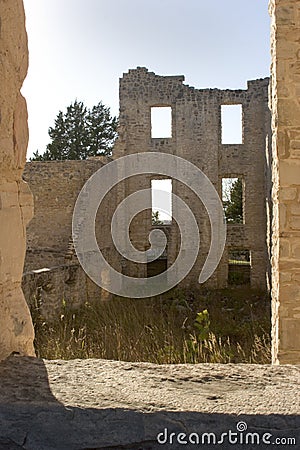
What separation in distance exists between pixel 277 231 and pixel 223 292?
40.6 feet

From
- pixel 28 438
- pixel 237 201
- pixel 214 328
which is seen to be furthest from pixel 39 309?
pixel 237 201

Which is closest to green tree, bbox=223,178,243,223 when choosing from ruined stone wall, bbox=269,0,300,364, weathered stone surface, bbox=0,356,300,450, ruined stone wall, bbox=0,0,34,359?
ruined stone wall, bbox=269,0,300,364

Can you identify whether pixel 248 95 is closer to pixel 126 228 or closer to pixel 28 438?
pixel 126 228

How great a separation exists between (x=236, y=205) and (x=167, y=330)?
16.1 metres

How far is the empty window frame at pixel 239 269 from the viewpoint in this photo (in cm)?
1816

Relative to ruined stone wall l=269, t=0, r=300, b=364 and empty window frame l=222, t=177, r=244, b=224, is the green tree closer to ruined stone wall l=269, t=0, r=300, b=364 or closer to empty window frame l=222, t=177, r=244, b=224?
empty window frame l=222, t=177, r=244, b=224

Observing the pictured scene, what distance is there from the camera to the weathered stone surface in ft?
5.52

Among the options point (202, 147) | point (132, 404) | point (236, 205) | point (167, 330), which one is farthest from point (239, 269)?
point (132, 404)

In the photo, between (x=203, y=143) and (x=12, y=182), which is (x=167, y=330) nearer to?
(x=12, y=182)

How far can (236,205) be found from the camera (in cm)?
2339

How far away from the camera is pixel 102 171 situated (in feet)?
51.1

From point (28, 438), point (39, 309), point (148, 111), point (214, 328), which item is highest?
point (148, 111)

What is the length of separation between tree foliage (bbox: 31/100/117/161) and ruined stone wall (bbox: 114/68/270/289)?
11736 millimetres

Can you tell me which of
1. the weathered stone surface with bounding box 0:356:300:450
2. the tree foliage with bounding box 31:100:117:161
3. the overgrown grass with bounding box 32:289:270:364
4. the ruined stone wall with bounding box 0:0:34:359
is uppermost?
the tree foliage with bounding box 31:100:117:161
